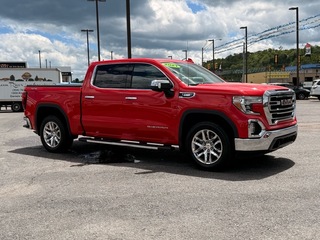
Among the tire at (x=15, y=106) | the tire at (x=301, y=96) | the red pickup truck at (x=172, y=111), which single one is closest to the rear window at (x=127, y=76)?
the red pickup truck at (x=172, y=111)

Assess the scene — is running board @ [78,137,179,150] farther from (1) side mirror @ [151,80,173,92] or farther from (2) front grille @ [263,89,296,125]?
(2) front grille @ [263,89,296,125]

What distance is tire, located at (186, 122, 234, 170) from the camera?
6.39 meters

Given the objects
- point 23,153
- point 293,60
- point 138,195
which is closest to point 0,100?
point 23,153

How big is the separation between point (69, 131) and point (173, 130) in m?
2.66

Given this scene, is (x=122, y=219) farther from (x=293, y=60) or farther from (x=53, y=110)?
(x=293, y=60)

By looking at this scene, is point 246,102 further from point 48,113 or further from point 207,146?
point 48,113

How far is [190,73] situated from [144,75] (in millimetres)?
867

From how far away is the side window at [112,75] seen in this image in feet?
24.8

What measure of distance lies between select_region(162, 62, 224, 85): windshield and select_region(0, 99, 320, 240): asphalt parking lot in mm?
1555

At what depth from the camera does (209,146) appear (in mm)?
6590

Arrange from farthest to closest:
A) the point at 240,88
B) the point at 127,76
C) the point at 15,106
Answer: the point at 15,106 → the point at 127,76 → the point at 240,88

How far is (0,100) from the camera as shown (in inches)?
1155

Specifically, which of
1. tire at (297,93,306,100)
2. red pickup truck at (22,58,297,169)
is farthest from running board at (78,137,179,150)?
tire at (297,93,306,100)

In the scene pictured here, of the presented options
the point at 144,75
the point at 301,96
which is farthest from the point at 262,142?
the point at 301,96
